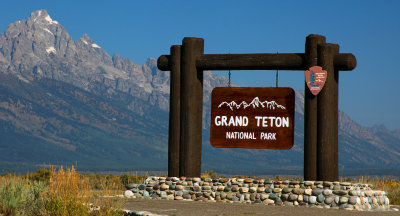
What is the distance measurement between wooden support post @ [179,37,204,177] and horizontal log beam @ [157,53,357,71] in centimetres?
34

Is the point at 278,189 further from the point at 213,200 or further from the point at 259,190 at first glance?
the point at 213,200

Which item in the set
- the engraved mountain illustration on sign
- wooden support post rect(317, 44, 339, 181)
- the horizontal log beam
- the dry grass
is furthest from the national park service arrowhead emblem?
the dry grass

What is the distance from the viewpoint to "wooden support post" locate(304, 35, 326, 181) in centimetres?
1948

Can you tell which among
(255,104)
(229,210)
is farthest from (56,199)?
(255,104)

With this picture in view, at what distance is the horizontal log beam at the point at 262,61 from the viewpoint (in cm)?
1948

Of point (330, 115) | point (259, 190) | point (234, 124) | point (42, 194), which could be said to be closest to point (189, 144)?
point (234, 124)

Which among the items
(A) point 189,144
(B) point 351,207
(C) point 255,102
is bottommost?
(B) point 351,207

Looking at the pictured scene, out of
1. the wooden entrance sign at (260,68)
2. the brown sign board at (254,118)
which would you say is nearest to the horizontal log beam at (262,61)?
the wooden entrance sign at (260,68)

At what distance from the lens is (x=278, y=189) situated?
1942cm

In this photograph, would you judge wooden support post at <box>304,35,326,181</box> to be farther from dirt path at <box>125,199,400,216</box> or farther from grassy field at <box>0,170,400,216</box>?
grassy field at <box>0,170,400,216</box>

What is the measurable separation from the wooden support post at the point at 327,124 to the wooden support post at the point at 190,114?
417cm

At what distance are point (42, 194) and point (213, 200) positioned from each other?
22.8ft

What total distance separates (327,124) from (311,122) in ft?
1.65

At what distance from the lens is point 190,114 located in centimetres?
2116
